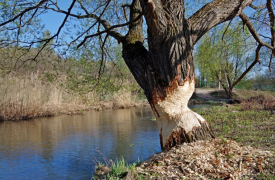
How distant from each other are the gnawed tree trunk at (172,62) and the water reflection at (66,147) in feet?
7.92

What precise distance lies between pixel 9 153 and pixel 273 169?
7259 mm

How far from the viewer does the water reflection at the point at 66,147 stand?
617 cm

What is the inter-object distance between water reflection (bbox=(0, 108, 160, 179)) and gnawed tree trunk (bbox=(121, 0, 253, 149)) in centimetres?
241

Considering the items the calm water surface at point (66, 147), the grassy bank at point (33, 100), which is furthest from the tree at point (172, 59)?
the grassy bank at point (33, 100)

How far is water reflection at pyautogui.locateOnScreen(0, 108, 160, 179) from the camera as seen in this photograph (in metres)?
6.17

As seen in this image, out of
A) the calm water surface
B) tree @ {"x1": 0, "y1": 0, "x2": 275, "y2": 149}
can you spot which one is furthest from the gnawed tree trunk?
the calm water surface

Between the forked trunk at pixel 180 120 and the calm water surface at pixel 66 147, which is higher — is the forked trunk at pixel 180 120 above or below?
above

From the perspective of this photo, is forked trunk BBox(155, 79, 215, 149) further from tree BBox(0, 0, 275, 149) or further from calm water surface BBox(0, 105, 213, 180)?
calm water surface BBox(0, 105, 213, 180)

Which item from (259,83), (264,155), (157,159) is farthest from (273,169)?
(259,83)

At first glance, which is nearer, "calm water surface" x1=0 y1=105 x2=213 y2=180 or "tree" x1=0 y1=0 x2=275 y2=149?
"tree" x1=0 y1=0 x2=275 y2=149

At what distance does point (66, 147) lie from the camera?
825 centimetres

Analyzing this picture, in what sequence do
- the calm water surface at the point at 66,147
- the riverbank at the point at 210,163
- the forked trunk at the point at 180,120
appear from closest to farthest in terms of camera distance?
the riverbank at the point at 210,163
the forked trunk at the point at 180,120
the calm water surface at the point at 66,147

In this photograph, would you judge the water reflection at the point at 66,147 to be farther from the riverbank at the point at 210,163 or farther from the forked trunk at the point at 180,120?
the riverbank at the point at 210,163

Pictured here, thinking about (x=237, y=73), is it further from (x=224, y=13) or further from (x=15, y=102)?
(x=224, y=13)
